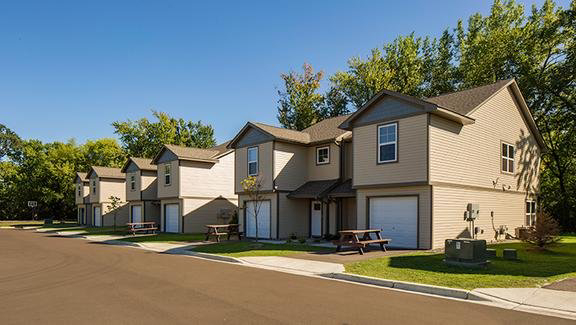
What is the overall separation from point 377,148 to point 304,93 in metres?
32.3

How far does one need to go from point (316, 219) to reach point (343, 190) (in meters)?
3.57

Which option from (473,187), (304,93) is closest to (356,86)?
(304,93)

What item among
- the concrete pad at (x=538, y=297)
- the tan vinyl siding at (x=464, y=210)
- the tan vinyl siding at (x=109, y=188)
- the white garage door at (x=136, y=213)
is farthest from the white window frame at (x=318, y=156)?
the tan vinyl siding at (x=109, y=188)

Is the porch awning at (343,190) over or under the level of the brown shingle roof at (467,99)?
under

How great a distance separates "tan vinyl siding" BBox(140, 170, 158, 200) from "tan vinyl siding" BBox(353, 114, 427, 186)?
23.4 meters

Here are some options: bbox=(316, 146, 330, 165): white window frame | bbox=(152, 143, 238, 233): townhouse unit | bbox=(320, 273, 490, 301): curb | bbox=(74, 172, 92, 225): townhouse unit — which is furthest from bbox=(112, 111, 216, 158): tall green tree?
bbox=(320, 273, 490, 301): curb

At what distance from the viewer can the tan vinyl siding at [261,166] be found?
2453cm

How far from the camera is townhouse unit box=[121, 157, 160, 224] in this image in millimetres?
37844

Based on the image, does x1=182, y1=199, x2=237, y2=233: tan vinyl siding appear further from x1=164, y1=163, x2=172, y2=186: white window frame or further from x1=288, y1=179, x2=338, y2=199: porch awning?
x1=288, y1=179, x2=338, y2=199: porch awning

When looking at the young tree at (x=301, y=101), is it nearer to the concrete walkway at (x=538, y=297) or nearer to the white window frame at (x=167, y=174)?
the white window frame at (x=167, y=174)

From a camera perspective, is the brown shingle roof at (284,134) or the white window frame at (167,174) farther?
the white window frame at (167,174)

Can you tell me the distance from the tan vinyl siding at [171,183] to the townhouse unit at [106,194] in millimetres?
13179

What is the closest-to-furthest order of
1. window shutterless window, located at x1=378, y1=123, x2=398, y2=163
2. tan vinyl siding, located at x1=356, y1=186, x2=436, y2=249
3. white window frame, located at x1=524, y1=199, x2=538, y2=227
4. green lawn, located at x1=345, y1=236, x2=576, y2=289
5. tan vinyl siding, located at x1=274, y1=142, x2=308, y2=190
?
green lawn, located at x1=345, y1=236, x2=576, y2=289, tan vinyl siding, located at x1=356, y1=186, x2=436, y2=249, window shutterless window, located at x1=378, y1=123, x2=398, y2=163, tan vinyl siding, located at x1=274, y1=142, x2=308, y2=190, white window frame, located at x1=524, y1=199, x2=538, y2=227

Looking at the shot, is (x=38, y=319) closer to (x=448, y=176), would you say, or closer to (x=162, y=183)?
(x=448, y=176)
